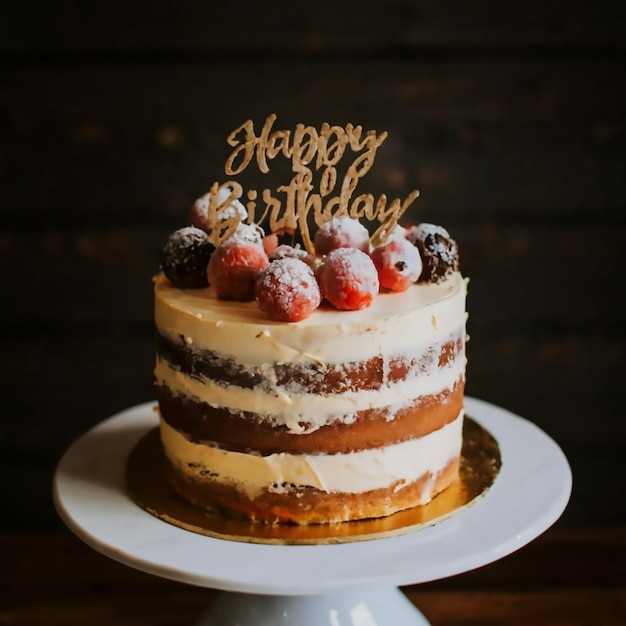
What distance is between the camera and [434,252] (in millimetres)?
1500

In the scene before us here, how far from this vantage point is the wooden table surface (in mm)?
1940

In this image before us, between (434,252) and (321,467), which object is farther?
(434,252)

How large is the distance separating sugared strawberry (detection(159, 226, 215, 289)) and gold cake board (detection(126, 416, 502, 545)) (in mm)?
328

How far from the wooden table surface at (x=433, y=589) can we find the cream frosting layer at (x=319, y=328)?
793 mm

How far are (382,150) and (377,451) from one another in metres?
1.05

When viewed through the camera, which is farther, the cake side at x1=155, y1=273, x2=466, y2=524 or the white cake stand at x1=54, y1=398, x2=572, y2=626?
the cake side at x1=155, y1=273, x2=466, y2=524

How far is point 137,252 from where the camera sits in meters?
2.29

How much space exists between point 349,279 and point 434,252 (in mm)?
227

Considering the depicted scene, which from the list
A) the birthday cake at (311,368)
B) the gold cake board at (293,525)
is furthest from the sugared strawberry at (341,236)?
the gold cake board at (293,525)

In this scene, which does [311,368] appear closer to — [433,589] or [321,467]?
[321,467]

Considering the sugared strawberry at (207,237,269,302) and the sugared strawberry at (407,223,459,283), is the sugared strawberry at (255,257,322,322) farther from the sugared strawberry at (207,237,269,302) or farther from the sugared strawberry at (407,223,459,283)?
the sugared strawberry at (407,223,459,283)

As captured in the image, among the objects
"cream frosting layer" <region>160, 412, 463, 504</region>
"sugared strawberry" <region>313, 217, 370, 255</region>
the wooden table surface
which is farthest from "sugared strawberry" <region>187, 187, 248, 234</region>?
the wooden table surface

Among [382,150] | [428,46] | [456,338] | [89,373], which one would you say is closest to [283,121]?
[382,150]

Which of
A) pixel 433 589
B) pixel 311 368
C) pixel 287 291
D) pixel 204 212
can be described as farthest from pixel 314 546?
pixel 433 589
